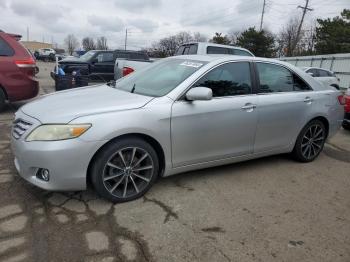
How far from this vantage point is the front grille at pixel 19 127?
3273 millimetres

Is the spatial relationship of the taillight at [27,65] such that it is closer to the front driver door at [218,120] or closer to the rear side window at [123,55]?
the front driver door at [218,120]

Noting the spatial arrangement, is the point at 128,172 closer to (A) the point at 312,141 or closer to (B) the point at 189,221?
(B) the point at 189,221

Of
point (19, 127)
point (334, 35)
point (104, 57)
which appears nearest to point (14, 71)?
point (19, 127)

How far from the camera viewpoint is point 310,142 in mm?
5047

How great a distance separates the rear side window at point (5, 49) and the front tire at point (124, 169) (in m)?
4.86

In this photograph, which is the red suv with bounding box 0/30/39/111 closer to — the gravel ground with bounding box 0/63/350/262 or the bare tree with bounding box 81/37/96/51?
the gravel ground with bounding box 0/63/350/262

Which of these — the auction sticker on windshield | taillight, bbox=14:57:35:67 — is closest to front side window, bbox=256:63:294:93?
the auction sticker on windshield

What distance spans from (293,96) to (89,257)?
11.2 ft

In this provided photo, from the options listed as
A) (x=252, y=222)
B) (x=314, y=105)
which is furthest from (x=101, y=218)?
(x=314, y=105)

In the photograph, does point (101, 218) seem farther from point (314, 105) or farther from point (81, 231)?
point (314, 105)

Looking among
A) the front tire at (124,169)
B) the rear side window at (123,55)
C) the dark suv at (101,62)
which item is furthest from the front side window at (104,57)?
the front tire at (124,169)

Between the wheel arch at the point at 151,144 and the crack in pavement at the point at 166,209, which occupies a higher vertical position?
the wheel arch at the point at 151,144

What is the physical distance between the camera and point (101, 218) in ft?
10.3

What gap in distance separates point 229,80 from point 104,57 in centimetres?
1143
